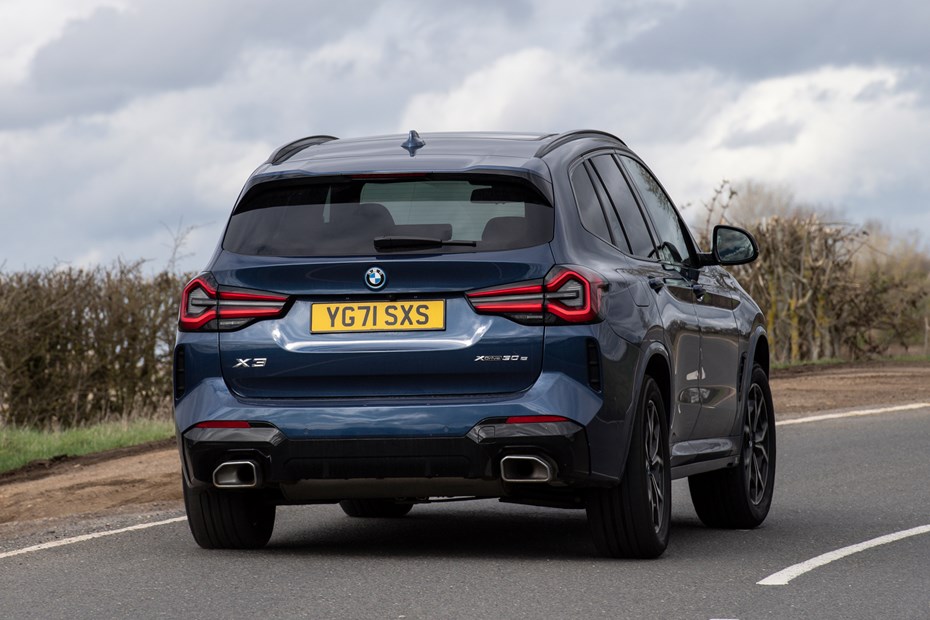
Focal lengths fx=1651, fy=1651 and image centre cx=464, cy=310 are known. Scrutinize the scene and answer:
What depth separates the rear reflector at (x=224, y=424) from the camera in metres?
7.33

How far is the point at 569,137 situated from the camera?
838 cm

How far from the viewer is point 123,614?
6.43m

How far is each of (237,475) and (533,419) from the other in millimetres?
1381

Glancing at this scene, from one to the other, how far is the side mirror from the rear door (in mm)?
2130

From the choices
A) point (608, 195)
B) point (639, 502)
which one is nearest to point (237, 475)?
point (639, 502)

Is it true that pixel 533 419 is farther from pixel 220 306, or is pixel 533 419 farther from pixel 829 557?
pixel 829 557

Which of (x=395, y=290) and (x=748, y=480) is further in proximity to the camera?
(x=748, y=480)

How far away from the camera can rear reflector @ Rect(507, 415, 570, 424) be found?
7.11 m

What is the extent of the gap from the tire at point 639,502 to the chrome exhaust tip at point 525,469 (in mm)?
489

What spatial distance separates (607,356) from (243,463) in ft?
5.52

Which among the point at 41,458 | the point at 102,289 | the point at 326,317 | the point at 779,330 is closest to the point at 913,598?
the point at 326,317

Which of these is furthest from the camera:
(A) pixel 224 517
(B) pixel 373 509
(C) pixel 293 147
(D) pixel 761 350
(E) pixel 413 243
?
(D) pixel 761 350

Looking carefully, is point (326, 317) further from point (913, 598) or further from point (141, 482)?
point (141, 482)

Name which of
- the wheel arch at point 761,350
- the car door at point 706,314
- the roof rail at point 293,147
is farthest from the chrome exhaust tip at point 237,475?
the wheel arch at point 761,350
